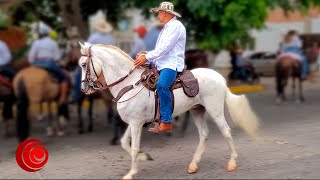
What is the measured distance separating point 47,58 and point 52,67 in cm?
21

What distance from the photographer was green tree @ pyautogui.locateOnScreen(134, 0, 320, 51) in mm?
17453

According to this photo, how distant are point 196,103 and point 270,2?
35.3ft

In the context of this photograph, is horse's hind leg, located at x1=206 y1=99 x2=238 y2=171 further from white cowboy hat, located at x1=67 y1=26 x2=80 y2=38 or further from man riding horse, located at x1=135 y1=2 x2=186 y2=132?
white cowboy hat, located at x1=67 y1=26 x2=80 y2=38

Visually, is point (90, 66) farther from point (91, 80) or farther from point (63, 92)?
point (63, 92)

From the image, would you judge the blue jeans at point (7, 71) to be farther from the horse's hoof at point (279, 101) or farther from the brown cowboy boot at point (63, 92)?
the horse's hoof at point (279, 101)

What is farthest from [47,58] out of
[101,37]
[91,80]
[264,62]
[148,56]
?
[264,62]

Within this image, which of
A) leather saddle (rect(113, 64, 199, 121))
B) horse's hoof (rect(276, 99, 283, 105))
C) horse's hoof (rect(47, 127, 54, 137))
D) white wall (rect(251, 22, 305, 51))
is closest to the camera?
leather saddle (rect(113, 64, 199, 121))

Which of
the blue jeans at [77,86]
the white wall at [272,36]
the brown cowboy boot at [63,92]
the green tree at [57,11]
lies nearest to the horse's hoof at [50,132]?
the brown cowboy boot at [63,92]

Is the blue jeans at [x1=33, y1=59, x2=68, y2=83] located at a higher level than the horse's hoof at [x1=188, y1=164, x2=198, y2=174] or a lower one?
higher

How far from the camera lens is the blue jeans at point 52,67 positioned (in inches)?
494

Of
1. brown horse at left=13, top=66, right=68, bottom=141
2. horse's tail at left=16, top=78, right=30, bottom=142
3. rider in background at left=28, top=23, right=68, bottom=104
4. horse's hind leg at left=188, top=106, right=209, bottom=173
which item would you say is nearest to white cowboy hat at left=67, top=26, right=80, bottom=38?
rider in background at left=28, top=23, right=68, bottom=104

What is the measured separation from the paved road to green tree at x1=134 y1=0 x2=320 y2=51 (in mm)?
4552

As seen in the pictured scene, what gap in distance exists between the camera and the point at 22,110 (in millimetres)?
11352

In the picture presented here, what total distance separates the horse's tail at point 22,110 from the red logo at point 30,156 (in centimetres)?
298
